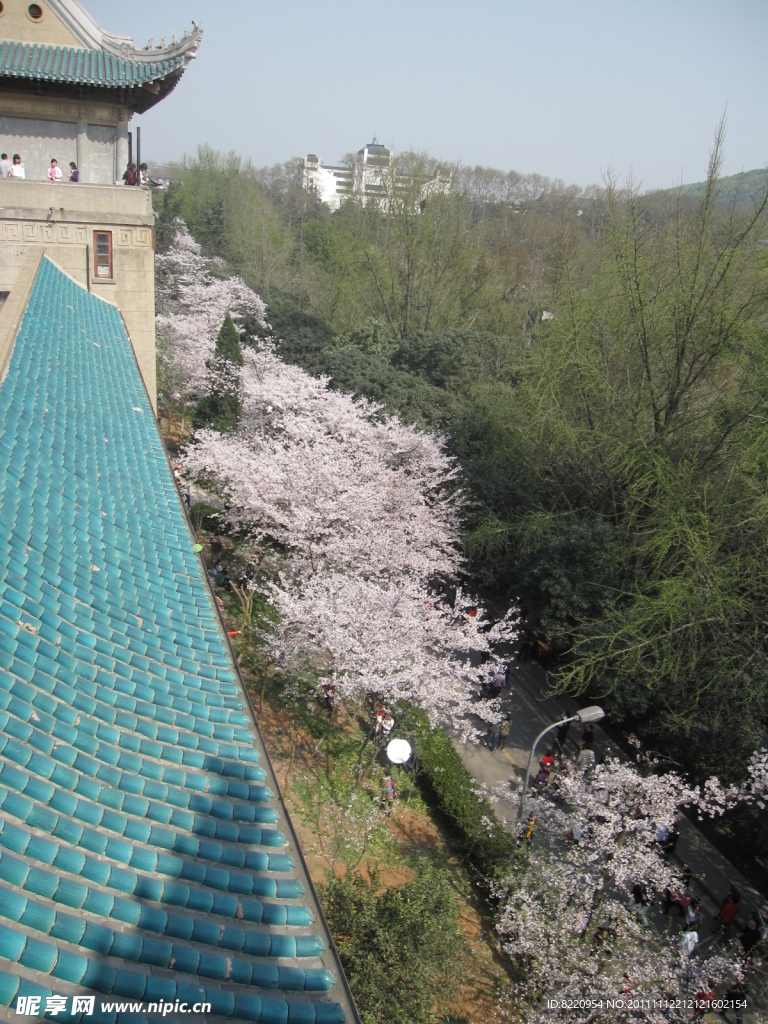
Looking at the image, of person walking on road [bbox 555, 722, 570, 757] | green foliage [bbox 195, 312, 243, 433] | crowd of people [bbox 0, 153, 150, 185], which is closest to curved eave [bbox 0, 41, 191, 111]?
crowd of people [bbox 0, 153, 150, 185]

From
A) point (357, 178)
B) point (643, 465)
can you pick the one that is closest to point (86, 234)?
point (643, 465)

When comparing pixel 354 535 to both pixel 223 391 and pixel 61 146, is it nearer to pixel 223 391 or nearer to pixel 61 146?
pixel 223 391

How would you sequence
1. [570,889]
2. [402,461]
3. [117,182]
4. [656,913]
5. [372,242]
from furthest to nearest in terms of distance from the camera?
1. [372,242]
2. [402,461]
3. [117,182]
4. [656,913]
5. [570,889]

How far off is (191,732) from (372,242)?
47404 mm

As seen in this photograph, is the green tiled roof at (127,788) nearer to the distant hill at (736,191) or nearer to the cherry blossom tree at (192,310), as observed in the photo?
the distant hill at (736,191)

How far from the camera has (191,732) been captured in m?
4.66

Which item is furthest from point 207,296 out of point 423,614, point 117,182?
point 423,614

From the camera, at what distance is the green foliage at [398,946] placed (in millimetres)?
7469

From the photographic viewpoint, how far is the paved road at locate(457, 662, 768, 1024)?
34.9 ft

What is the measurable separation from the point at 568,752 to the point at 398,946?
732 cm

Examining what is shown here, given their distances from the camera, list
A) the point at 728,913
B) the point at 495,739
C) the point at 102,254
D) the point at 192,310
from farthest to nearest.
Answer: the point at 192,310 → the point at 102,254 → the point at 495,739 → the point at 728,913

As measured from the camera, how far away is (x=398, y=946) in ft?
25.5

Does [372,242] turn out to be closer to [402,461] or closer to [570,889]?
[402,461]

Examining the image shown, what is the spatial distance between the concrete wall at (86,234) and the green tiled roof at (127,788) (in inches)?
370
